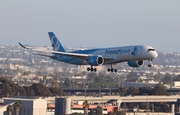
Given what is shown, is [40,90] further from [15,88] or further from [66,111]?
[66,111]

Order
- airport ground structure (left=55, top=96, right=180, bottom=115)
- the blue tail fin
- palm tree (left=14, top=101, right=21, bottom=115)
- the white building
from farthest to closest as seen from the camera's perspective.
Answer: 1. airport ground structure (left=55, top=96, right=180, bottom=115)
2. the white building
3. palm tree (left=14, top=101, right=21, bottom=115)
4. the blue tail fin

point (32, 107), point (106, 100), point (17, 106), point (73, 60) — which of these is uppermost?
point (73, 60)

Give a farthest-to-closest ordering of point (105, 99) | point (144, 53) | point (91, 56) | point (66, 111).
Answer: point (105, 99) < point (66, 111) < point (91, 56) < point (144, 53)

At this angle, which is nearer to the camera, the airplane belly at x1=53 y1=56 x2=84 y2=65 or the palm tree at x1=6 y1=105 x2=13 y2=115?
the airplane belly at x1=53 y1=56 x2=84 y2=65

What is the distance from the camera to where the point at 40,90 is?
178625mm

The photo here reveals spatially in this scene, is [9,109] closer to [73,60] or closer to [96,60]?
[73,60]

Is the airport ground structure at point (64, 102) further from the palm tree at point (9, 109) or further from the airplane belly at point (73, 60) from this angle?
the airplane belly at point (73, 60)

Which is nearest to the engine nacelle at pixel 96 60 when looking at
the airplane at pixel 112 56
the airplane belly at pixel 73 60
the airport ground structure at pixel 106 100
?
the airplane at pixel 112 56

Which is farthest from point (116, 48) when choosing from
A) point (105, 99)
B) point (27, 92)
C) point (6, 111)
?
point (27, 92)

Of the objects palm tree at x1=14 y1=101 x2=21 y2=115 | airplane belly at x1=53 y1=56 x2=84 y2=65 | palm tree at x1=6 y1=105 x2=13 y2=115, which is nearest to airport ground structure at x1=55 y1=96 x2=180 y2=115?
palm tree at x1=14 y1=101 x2=21 y2=115

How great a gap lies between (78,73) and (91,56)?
47676mm

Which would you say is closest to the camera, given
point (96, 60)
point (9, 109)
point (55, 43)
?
point (96, 60)

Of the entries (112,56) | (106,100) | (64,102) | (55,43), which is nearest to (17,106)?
(64,102)

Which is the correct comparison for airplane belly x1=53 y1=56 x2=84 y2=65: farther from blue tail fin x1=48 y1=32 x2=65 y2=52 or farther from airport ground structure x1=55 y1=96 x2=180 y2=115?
airport ground structure x1=55 y1=96 x2=180 y2=115
